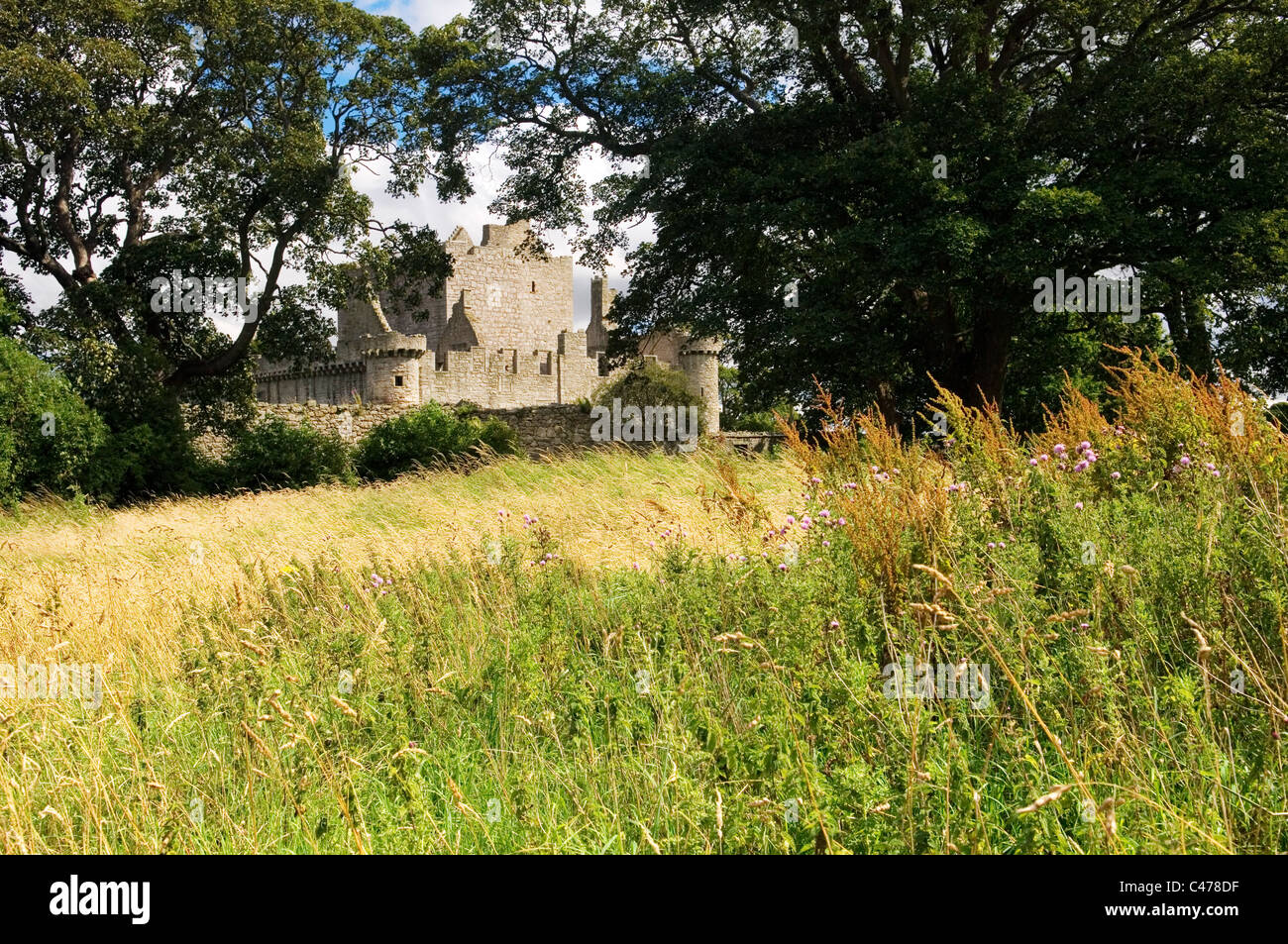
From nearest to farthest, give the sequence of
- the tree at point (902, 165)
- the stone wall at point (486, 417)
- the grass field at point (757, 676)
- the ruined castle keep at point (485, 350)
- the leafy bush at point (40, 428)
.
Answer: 1. the grass field at point (757, 676)
2. the tree at point (902, 165)
3. the leafy bush at point (40, 428)
4. the stone wall at point (486, 417)
5. the ruined castle keep at point (485, 350)

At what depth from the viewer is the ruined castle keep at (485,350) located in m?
33.9

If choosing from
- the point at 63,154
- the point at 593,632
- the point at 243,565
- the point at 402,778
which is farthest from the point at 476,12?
the point at 402,778

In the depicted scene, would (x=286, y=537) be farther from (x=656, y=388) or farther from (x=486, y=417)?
(x=656, y=388)

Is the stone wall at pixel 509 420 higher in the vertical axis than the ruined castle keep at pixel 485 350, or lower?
lower

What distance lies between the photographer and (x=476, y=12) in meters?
21.3

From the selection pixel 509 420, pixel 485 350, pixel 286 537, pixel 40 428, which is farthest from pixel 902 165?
pixel 485 350

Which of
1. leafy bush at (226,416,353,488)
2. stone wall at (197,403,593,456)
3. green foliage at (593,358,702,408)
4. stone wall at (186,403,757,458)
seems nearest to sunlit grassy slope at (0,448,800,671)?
leafy bush at (226,416,353,488)

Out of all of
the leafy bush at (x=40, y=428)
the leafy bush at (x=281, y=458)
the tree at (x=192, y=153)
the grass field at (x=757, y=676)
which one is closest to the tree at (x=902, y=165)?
Answer: the tree at (x=192, y=153)

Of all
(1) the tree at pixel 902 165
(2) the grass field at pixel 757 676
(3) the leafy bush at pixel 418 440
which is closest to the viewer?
(2) the grass field at pixel 757 676

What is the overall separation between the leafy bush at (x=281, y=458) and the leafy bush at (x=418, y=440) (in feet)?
2.03

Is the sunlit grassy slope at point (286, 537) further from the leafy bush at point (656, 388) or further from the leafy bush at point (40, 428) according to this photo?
the leafy bush at point (656, 388)

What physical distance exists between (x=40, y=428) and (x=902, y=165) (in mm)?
15574

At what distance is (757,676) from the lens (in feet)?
13.0
